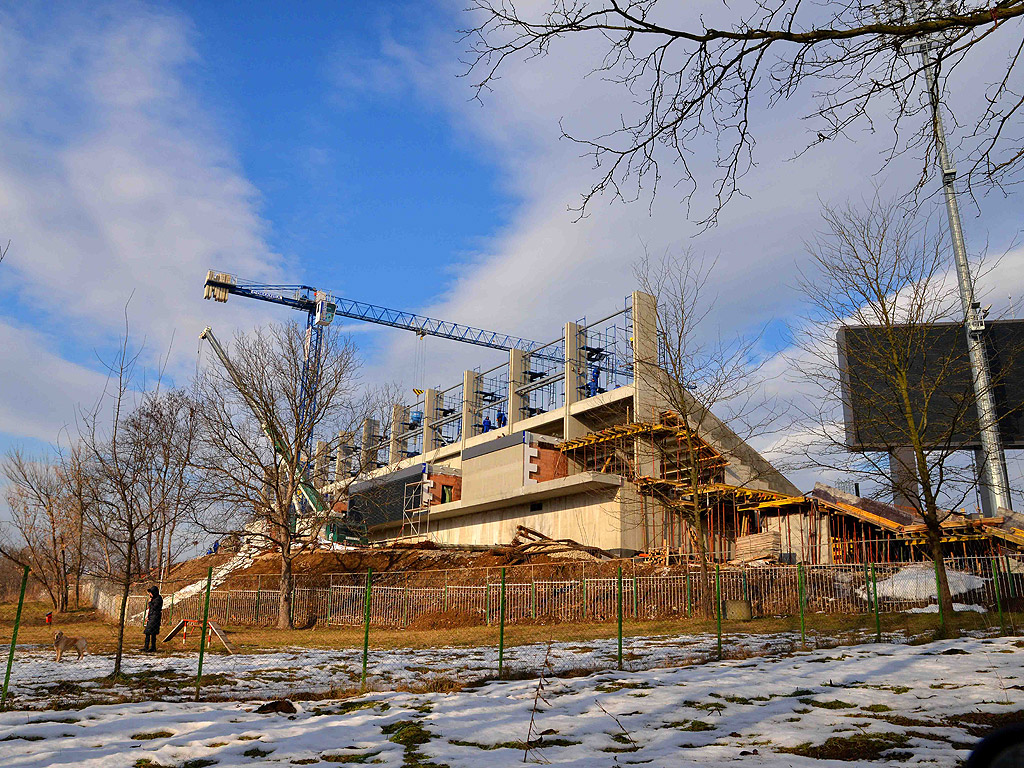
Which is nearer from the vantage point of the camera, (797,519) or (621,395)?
(797,519)

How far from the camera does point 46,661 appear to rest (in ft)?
55.2

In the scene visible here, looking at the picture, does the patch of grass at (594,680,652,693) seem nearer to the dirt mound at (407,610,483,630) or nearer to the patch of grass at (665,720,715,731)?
the patch of grass at (665,720,715,731)

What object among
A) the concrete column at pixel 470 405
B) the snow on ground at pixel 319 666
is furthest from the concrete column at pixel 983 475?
the concrete column at pixel 470 405

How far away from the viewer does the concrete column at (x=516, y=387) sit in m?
53.4

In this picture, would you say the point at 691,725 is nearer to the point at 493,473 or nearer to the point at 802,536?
the point at 802,536

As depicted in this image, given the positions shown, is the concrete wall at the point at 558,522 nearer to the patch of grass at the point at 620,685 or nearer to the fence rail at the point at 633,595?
the fence rail at the point at 633,595

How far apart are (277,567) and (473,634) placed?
75.3 feet

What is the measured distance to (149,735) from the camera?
771 centimetres

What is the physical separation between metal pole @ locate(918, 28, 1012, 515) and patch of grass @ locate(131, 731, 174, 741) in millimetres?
9100

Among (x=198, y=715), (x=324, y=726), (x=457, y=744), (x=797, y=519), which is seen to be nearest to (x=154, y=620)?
(x=198, y=715)

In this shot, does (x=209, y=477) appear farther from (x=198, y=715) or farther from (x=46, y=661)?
(x=198, y=715)

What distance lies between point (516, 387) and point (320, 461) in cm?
2364

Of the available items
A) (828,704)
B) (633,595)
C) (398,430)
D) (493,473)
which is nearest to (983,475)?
(633,595)

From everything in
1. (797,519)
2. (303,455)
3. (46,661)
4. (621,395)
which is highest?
(621,395)
